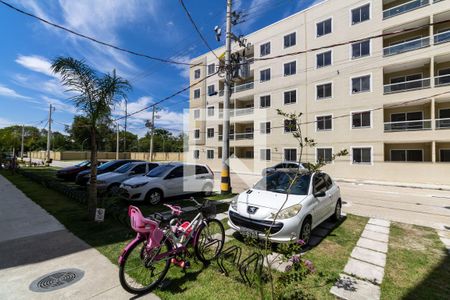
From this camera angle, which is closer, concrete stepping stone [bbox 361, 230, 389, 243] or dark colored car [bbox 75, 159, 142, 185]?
concrete stepping stone [bbox 361, 230, 389, 243]

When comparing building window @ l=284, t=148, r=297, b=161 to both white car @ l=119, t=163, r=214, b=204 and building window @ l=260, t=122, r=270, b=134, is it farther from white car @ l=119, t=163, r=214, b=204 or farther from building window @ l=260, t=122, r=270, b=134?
white car @ l=119, t=163, r=214, b=204

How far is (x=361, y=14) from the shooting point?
20.0 m

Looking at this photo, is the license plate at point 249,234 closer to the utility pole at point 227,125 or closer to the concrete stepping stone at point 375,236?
the concrete stepping stone at point 375,236

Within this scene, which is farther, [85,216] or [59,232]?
[85,216]

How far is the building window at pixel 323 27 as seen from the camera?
21778 millimetres

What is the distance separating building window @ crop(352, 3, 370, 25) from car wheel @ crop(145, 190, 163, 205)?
22310mm

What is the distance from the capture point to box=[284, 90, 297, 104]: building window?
23.6m

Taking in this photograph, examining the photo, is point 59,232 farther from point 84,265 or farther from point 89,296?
point 89,296

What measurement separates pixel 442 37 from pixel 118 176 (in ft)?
76.5

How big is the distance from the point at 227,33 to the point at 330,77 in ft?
48.0

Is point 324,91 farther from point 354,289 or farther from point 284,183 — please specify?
point 354,289

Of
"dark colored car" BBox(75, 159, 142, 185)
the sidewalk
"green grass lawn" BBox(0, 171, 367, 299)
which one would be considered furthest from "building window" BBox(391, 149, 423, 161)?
the sidewalk

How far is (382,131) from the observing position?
60.7ft

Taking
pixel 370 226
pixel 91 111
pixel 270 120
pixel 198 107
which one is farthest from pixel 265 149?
pixel 91 111
